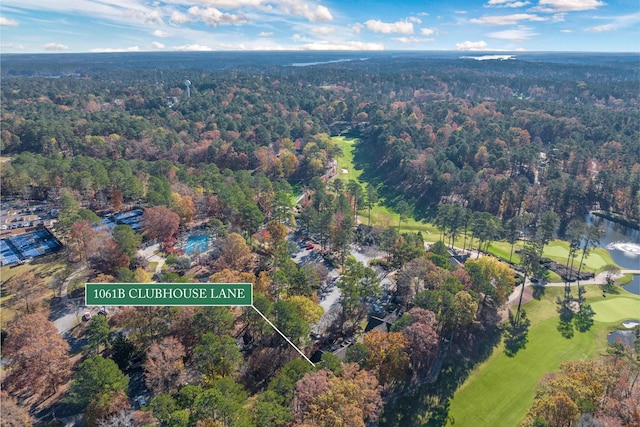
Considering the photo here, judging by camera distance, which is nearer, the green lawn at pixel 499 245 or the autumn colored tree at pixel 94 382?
the autumn colored tree at pixel 94 382

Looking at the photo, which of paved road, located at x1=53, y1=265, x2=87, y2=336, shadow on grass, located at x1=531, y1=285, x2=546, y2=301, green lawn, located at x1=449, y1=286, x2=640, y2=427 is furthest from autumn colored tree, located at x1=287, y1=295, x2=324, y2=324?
shadow on grass, located at x1=531, y1=285, x2=546, y2=301

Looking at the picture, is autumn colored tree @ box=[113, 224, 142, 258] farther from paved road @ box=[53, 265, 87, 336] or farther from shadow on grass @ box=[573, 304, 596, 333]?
shadow on grass @ box=[573, 304, 596, 333]

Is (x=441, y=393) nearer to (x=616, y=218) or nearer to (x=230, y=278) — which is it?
(x=230, y=278)

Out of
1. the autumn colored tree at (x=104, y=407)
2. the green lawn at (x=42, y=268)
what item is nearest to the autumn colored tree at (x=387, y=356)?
the autumn colored tree at (x=104, y=407)

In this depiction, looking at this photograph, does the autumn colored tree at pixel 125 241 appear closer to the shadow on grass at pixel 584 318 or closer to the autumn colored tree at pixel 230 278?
the autumn colored tree at pixel 230 278

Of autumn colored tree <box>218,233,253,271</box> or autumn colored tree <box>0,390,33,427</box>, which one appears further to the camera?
autumn colored tree <box>218,233,253,271</box>
